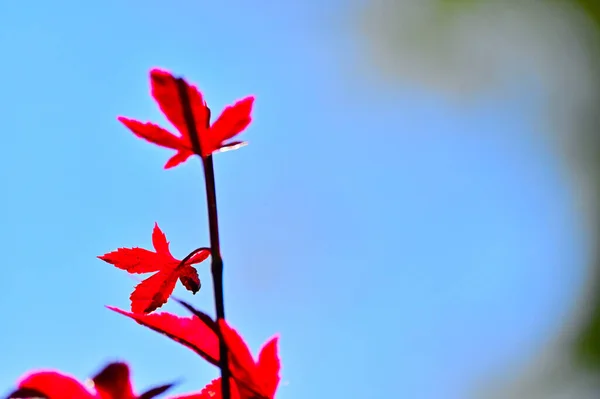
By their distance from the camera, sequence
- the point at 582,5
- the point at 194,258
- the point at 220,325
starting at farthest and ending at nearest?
the point at 582,5, the point at 194,258, the point at 220,325

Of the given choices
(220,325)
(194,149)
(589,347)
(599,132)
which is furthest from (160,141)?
(599,132)

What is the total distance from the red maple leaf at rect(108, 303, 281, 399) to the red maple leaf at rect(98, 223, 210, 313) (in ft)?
0.16

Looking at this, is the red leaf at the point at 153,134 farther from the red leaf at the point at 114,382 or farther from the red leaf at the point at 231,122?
the red leaf at the point at 114,382

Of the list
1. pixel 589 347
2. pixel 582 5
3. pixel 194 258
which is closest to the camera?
pixel 194 258

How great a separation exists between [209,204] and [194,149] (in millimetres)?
46

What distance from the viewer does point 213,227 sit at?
1.34 feet

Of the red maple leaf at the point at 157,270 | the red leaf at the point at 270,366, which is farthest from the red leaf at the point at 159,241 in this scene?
the red leaf at the point at 270,366

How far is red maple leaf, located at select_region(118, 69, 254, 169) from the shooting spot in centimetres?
43

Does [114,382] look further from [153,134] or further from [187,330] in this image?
[153,134]

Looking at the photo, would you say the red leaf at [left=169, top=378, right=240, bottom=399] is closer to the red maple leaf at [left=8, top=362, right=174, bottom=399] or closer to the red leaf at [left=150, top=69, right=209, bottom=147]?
the red maple leaf at [left=8, top=362, right=174, bottom=399]

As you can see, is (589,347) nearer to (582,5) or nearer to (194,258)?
(582,5)

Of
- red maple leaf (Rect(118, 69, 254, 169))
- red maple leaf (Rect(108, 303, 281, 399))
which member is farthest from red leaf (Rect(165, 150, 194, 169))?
red maple leaf (Rect(108, 303, 281, 399))

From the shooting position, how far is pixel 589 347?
220 centimetres

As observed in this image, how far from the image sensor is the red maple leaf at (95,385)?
0.38m
